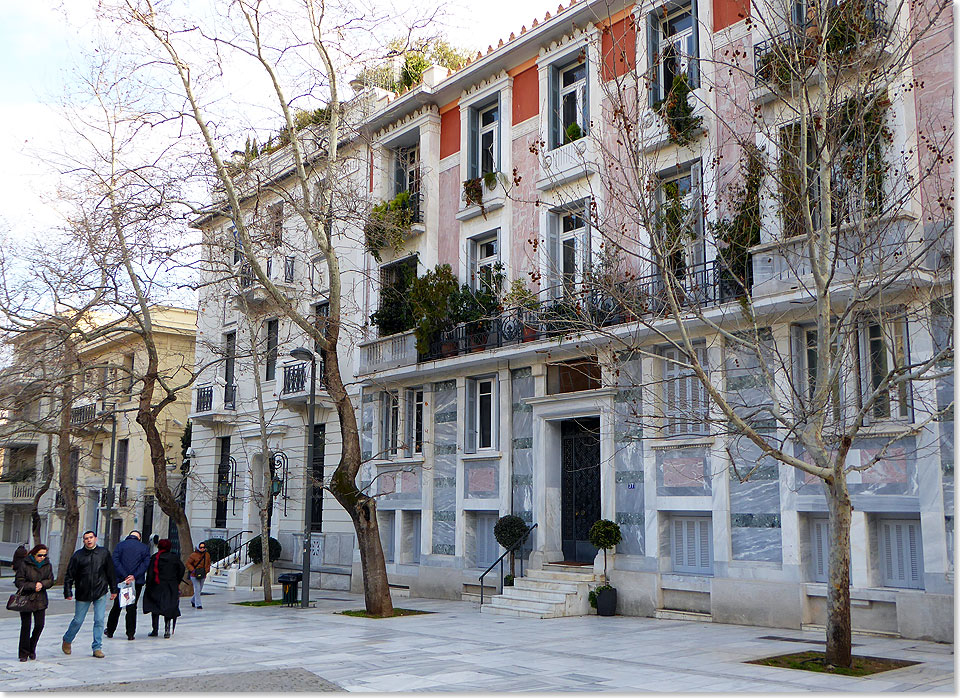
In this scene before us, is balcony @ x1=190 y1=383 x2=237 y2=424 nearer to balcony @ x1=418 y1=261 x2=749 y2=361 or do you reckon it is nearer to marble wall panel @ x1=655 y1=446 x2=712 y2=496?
balcony @ x1=418 y1=261 x2=749 y2=361

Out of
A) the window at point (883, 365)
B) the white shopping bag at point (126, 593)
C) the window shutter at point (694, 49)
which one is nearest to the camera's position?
the white shopping bag at point (126, 593)

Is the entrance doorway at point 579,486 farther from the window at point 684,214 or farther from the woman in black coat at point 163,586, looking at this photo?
the woman in black coat at point 163,586

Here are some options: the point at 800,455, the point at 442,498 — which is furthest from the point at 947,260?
the point at 442,498

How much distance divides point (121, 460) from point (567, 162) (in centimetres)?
2820

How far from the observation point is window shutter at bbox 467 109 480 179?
23062 millimetres

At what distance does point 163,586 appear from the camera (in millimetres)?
14578

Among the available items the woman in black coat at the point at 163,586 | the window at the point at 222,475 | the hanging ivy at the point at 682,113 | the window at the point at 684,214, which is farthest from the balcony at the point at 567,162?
the window at the point at 222,475

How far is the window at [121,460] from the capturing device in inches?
1553

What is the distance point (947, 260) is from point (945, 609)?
510 cm

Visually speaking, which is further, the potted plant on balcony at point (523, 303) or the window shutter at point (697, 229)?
the potted plant on balcony at point (523, 303)

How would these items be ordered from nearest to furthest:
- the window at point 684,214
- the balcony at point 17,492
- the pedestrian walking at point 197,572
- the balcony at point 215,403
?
the window at point 684,214, the pedestrian walking at point 197,572, the balcony at point 215,403, the balcony at point 17,492

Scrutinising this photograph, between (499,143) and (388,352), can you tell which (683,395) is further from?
(388,352)

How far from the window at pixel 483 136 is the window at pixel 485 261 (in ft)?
5.57

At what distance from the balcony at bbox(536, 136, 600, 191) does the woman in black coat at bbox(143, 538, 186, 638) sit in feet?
35.1
